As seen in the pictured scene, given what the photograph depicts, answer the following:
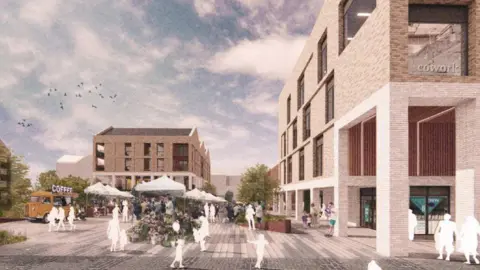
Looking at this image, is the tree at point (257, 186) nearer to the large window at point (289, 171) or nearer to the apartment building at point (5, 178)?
the large window at point (289, 171)

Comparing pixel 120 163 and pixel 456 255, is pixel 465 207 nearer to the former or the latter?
pixel 456 255

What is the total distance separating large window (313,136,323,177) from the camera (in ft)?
115

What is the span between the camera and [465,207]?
17891mm

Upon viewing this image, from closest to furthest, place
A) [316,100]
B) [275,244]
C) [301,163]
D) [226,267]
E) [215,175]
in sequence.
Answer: [226,267]
[275,244]
[316,100]
[301,163]
[215,175]

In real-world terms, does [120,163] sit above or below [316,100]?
below

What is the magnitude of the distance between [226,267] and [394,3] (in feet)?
35.1

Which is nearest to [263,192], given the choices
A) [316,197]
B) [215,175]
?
[316,197]

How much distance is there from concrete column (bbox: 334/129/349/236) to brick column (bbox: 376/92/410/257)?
7.24m

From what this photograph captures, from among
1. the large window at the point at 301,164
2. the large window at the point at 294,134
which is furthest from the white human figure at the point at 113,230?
the large window at the point at 294,134

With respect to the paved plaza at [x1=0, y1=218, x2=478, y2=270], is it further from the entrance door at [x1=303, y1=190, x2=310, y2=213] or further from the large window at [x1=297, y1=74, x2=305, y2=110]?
the entrance door at [x1=303, y1=190, x2=310, y2=213]

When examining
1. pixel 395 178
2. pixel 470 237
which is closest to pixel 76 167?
pixel 395 178

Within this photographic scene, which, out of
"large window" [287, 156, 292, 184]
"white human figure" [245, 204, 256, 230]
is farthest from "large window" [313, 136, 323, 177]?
"large window" [287, 156, 292, 184]

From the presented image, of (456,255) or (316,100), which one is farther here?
(316,100)

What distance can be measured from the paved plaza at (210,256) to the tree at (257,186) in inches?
1262
